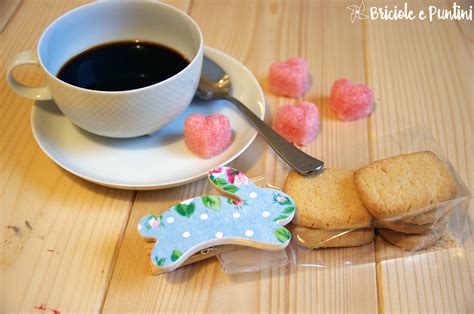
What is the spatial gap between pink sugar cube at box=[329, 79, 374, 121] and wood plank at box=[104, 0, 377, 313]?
0.06 feet

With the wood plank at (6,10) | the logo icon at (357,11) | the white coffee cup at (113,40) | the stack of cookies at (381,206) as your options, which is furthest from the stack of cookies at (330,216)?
the wood plank at (6,10)

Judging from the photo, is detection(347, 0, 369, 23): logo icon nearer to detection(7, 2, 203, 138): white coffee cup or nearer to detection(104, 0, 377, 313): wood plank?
detection(104, 0, 377, 313): wood plank

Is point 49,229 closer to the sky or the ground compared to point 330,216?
closer to the ground

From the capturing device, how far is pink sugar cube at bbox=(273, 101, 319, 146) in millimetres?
917

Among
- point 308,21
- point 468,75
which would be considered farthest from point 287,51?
point 468,75

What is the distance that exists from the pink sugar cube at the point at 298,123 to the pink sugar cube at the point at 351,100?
0.21ft

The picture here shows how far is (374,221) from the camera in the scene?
74 cm

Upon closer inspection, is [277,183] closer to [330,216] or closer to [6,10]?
[330,216]

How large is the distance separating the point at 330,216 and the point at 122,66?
498 millimetres

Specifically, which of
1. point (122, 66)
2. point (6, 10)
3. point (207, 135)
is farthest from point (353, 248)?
point (6, 10)

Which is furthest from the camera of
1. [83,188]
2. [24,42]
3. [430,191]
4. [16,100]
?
[24,42]

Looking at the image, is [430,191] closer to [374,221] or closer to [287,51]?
[374,221]

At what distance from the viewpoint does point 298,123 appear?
914 millimetres

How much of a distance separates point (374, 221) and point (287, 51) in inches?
22.0
